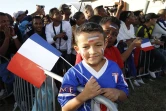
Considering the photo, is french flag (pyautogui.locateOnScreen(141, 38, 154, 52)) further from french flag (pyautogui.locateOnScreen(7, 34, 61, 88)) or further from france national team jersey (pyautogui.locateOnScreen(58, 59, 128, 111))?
france national team jersey (pyautogui.locateOnScreen(58, 59, 128, 111))

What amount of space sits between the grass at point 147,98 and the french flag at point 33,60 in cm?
246

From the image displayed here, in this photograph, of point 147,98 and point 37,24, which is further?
point 147,98

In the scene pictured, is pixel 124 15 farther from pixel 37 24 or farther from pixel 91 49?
pixel 91 49

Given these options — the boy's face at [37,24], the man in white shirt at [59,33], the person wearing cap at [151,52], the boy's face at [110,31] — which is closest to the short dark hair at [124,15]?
the person wearing cap at [151,52]

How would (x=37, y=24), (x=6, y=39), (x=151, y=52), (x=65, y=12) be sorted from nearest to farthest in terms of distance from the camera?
(x=6, y=39), (x=37, y=24), (x=151, y=52), (x=65, y=12)

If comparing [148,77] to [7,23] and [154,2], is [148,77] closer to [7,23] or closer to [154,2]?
[7,23]

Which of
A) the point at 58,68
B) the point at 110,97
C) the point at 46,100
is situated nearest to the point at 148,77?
the point at 58,68

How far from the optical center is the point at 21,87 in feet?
10.9

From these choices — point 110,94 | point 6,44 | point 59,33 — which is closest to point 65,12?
point 59,33

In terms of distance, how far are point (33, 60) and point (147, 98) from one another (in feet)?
10.6

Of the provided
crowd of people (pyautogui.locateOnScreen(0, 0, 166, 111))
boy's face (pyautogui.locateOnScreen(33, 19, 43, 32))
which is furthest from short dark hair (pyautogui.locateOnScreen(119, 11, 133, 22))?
boy's face (pyautogui.locateOnScreen(33, 19, 43, 32))

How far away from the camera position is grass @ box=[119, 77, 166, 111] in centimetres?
425

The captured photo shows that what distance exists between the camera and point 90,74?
5.57 ft

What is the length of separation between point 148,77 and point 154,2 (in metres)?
11.3
